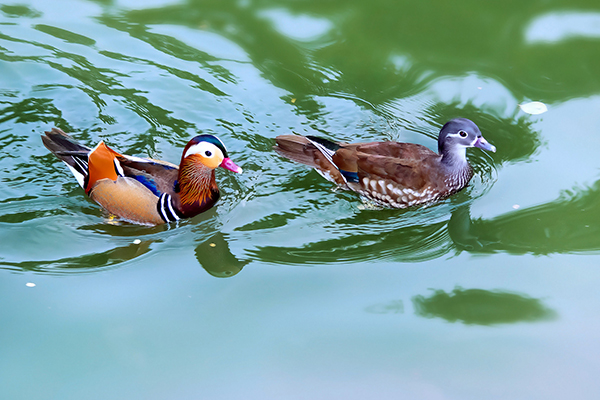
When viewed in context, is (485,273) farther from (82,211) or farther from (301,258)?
(82,211)

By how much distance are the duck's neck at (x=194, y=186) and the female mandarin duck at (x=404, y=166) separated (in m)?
0.87

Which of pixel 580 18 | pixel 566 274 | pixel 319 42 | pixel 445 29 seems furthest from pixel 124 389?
pixel 580 18

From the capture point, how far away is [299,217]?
164 inches

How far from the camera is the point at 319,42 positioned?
5.63 m

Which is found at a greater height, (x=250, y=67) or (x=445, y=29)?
(x=445, y=29)

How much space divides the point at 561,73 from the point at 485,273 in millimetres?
2545

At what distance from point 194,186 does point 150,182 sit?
1.04 ft

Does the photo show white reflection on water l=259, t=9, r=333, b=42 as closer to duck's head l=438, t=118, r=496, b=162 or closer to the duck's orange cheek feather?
duck's head l=438, t=118, r=496, b=162

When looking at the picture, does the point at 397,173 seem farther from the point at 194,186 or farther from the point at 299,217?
the point at 194,186

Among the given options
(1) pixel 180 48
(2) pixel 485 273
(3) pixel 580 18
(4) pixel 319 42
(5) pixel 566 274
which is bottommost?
(2) pixel 485 273

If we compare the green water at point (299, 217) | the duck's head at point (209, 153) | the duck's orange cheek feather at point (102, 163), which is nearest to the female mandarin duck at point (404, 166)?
the green water at point (299, 217)

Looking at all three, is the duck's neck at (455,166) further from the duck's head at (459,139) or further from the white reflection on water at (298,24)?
the white reflection on water at (298,24)

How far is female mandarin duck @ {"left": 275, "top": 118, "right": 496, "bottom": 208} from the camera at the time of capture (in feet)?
14.2

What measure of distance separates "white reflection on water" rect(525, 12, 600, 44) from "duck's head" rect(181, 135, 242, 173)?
3.03 meters
